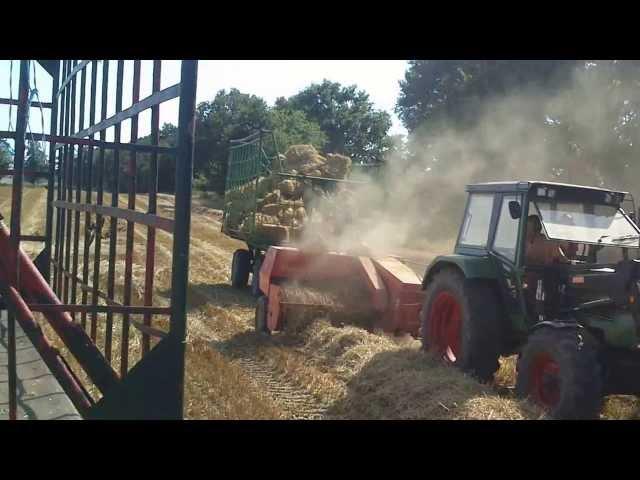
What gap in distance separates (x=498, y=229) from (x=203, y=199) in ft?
103

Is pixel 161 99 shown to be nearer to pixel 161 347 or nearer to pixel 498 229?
pixel 161 347

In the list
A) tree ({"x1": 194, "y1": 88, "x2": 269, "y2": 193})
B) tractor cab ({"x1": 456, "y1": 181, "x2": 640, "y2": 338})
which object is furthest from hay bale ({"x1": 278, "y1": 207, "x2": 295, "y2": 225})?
tree ({"x1": 194, "y1": 88, "x2": 269, "y2": 193})

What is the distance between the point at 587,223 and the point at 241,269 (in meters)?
7.59

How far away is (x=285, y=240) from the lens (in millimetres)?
10836

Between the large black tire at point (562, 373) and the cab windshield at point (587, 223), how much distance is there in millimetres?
1113

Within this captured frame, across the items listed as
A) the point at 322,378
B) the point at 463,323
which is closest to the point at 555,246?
the point at 463,323

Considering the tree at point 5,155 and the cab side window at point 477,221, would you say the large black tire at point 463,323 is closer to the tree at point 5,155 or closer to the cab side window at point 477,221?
the cab side window at point 477,221

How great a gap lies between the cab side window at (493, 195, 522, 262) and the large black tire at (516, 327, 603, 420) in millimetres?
1091

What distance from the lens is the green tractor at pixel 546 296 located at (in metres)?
4.96

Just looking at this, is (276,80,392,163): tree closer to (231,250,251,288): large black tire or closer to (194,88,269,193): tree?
(194,88,269,193): tree

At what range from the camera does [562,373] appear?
4832mm

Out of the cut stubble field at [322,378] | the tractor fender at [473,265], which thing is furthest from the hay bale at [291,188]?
the tractor fender at [473,265]

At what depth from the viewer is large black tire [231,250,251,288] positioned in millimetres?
12578
